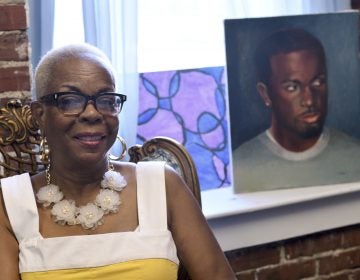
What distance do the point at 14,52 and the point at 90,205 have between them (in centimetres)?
51

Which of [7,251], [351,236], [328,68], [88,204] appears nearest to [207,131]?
[328,68]

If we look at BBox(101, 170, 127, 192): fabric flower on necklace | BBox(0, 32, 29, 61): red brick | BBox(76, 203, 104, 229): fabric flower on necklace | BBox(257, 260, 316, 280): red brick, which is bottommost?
BBox(257, 260, 316, 280): red brick

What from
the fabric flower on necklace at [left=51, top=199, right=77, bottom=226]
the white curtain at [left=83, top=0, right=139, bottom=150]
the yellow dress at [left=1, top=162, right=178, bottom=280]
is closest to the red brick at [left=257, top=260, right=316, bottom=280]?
the white curtain at [left=83, top=0, right=139, bottom=150]

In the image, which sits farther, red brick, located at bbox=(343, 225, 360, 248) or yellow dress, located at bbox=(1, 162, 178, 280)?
red brick, located at bbox=(343, 225, 360, 248)

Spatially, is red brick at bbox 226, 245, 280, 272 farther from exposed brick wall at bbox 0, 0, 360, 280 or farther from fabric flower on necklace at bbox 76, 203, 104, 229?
fabric flower on necklace at bbox 76, 203, 104, 229

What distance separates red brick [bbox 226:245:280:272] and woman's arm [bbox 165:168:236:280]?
63 centimetres

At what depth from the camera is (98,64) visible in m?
1.30

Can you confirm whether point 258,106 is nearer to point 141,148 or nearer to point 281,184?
point 281,184

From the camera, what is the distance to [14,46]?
162 centimetres

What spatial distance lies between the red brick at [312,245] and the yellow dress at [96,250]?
852 mm

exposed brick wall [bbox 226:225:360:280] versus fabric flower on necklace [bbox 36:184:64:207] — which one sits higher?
fabric flower on necklace [bbox 36:184:64:207]

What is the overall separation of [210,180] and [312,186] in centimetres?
36

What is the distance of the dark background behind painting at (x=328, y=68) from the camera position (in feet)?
6.59

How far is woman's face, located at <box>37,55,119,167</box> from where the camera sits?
1274 mm
